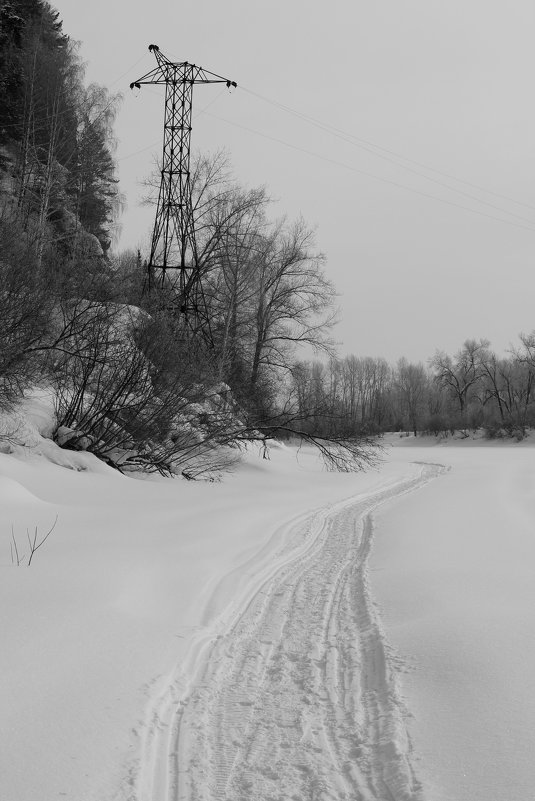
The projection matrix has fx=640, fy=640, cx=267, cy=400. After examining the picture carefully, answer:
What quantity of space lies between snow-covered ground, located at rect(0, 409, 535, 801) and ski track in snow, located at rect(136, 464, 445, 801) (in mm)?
12

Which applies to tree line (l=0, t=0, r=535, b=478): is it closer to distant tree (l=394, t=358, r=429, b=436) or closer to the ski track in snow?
the ski track in snow

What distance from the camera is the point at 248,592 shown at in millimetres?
6168

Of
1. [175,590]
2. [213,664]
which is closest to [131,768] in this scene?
[213,664]

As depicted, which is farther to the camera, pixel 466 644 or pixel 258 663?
pixel 466 644

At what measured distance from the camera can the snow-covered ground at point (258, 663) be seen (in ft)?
9.40

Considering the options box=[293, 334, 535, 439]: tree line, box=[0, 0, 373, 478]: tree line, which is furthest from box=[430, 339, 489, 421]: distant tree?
box=[0, 0, 373, 478]: tree line

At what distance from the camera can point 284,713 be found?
3539 millimetres

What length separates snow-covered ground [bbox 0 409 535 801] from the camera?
113 inches

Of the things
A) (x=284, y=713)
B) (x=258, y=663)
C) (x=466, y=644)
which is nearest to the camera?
(x=284, y=713)

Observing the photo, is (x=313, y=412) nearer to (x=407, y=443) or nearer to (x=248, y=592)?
(x=248, y=592)

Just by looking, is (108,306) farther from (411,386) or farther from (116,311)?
(411,386)

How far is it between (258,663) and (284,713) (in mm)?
790

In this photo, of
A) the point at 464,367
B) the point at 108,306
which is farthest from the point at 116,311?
the point at 464,367

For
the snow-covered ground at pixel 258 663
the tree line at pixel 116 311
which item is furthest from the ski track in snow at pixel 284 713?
the tree line at pixel 116 311
